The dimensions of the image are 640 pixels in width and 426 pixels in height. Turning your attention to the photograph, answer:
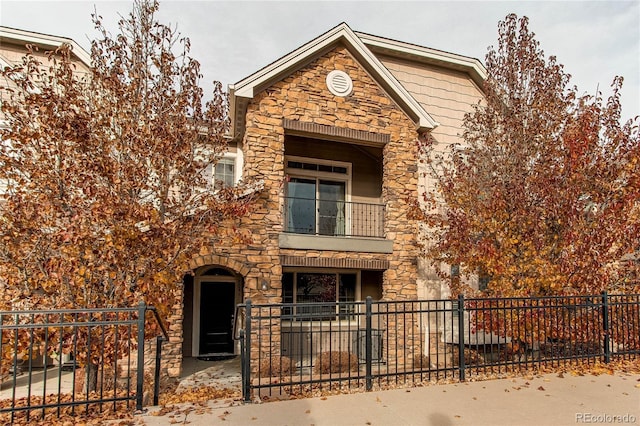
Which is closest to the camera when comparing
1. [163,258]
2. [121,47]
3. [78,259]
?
[78,259]

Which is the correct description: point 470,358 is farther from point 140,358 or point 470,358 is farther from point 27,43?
point 27,43

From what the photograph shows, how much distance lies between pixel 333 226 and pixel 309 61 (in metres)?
4.56

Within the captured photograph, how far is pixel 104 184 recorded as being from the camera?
7121 mm

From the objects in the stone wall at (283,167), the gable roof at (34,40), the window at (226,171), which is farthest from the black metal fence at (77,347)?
the gable roof at (34,40)

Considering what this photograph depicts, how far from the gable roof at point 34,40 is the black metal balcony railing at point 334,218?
6.74 metres

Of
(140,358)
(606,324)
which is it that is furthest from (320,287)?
(140,358)

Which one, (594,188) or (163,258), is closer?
(163,258)

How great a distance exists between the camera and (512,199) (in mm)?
9344

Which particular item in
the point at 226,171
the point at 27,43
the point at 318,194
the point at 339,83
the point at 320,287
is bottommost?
the point at 320,287

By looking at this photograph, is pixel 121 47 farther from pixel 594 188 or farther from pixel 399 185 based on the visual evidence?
pixel 594 188

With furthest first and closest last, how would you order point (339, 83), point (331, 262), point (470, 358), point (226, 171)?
point (226, 171), point (339, 83), point (331, 262), point (470, 358)

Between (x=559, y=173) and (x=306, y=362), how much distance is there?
7.24 m

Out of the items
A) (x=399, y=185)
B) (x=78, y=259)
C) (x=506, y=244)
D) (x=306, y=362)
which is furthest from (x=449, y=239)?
(x=78, y=259)

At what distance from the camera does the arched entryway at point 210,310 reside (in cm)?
1313
